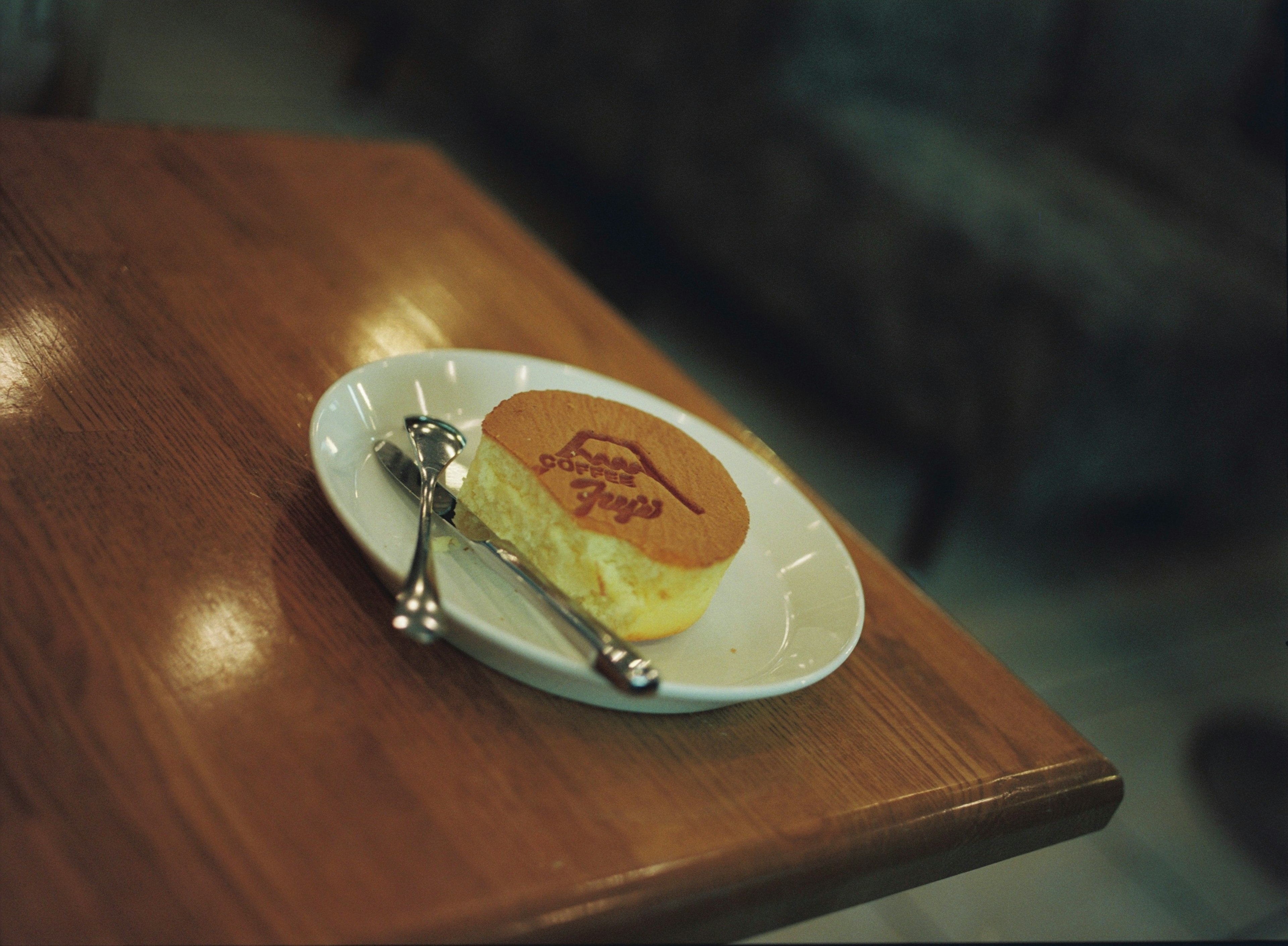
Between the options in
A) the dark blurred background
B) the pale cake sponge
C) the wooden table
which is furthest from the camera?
the dark blurred background

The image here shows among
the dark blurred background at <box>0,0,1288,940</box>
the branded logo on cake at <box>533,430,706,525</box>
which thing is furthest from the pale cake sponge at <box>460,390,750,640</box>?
the dark blurred background at <box>0,0,1288,940</box>

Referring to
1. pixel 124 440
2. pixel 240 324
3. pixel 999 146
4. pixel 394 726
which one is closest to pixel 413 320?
pixel 240 324

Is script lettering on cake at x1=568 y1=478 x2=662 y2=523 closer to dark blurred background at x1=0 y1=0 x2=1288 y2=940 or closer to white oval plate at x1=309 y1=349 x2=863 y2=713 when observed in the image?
white oval plate at x1=309 y1=349 x2=863 y2=713

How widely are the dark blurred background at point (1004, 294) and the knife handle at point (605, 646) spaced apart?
87 centimetres

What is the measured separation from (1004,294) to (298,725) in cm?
150

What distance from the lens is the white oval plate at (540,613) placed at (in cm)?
45

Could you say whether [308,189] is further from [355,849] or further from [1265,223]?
[1265,223]

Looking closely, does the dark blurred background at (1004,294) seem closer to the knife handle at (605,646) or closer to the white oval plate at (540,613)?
the white oval plate at (540,613)

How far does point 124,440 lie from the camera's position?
0.52 meters

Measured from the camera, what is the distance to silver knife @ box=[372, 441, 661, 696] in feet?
1.40

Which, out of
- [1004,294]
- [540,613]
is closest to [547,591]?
[540,613]

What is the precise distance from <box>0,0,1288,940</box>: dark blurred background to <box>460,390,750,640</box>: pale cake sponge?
0.83 m

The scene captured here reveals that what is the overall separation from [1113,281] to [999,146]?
478 mm

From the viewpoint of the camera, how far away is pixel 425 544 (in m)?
0.45
